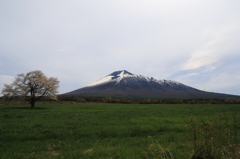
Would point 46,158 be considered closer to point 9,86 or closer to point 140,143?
point 140,143

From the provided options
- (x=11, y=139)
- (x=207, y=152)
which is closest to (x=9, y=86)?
(x=11, y=139)

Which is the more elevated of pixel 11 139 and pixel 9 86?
pixel 9 86

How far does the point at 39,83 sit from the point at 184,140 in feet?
139

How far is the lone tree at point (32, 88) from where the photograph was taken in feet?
128

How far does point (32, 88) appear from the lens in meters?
40.2

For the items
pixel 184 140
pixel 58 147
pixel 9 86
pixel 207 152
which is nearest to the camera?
pixel 207 152

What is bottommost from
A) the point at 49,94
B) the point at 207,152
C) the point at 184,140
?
the point at 184,140

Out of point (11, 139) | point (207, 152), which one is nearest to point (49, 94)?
point (11, 139)

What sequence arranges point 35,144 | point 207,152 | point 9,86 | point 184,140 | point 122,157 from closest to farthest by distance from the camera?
point 207,152, point 122,157, point 35,144, point 184,140, point 9,86

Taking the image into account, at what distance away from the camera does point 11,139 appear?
1062 centimetres

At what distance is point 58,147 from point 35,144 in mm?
1942

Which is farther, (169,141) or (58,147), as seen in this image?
(169,141)

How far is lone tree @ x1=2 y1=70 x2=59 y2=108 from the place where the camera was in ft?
128

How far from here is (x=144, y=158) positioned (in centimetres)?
733
